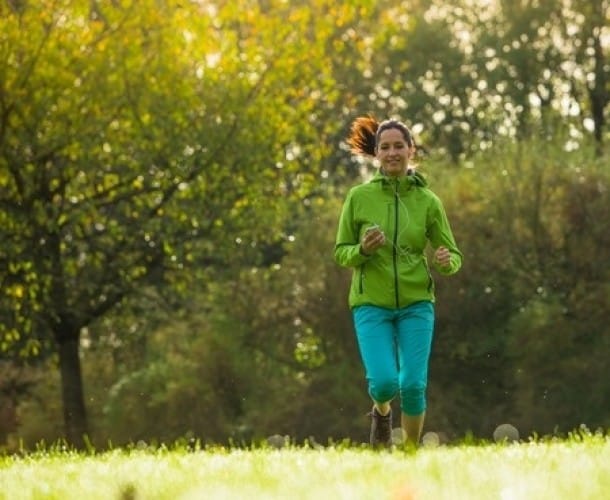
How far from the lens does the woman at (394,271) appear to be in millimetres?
8391

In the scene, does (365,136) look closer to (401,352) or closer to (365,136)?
(365,136)

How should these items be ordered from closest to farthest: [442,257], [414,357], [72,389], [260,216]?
[442,257] < [414,357] < [260,216] < [72,389]

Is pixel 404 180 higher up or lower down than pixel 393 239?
higher up

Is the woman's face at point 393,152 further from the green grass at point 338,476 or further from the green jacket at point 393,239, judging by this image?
the green grass at point 338,476

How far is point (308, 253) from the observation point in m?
30.6

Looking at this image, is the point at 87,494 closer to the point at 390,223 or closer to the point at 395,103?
the point at 390,223

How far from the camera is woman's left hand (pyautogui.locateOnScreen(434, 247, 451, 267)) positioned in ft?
27.0

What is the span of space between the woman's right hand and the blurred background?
1267 cm

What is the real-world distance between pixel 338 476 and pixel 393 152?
3.37 metres

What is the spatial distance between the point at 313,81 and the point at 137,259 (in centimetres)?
411

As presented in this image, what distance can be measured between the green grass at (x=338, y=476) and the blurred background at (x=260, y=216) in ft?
45.2

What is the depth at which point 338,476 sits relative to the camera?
563 centimetres

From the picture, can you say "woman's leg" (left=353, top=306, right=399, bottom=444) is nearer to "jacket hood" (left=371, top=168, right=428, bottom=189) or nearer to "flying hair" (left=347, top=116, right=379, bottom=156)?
"jacket hood" (left=371, top=168, right=428, bottom=189)

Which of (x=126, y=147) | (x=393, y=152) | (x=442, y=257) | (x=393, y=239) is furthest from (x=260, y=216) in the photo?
(x=442, y=257)
